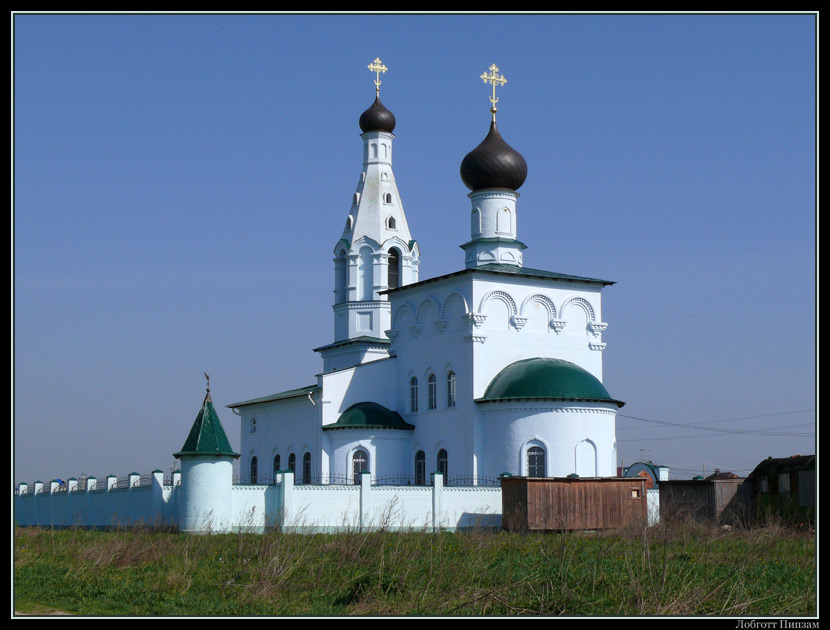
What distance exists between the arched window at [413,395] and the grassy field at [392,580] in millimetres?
15042

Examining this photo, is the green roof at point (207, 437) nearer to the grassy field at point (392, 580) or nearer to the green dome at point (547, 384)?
the grassy field at point (392, 580)

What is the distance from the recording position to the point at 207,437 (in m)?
23.5

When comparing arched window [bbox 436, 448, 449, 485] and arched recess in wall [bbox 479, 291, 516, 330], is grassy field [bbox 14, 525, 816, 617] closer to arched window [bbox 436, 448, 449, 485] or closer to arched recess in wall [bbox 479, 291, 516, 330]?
arched window [bbox 436, 448, 449, 485]

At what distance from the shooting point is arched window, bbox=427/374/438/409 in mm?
30344

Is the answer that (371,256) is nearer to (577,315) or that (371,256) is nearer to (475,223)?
(475,223)

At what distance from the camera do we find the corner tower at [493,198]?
3209cm

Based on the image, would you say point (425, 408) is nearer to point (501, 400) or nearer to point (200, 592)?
point (501, 400)

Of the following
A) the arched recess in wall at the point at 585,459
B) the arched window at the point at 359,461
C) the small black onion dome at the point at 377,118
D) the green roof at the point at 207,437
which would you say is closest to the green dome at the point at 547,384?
the arched recess in wall at the point at 585,459

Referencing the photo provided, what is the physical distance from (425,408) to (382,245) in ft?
23.2

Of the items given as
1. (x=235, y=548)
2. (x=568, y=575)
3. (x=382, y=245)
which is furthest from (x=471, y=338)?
(x=568, y=575)

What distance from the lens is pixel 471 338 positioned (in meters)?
29.1

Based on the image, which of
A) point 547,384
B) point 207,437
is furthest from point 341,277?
point 207,437

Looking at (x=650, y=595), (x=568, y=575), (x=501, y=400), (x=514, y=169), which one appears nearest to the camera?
(x=650, y=595)

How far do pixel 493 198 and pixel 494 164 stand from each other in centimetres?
97
